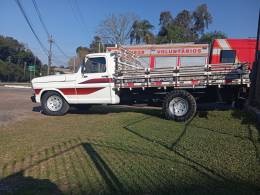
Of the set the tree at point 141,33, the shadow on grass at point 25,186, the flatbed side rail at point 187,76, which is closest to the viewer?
the shadow on grass at point 25,186

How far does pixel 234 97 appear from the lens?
10273mm

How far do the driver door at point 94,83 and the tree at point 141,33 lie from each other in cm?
4958

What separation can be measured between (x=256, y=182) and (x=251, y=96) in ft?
25.0

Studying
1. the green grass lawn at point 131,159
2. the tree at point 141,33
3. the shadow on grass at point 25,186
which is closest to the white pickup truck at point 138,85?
the green grass lawn at point 131,159

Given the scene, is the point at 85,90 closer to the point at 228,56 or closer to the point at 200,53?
the point at 200,53

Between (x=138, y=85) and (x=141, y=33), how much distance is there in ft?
171

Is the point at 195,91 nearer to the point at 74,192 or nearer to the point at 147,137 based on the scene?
the point at 147,137

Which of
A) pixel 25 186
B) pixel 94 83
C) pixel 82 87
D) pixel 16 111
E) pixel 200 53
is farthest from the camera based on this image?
pixel 200 53

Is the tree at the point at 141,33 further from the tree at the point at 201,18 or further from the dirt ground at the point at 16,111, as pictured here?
the dirt ground at the point at 16,111

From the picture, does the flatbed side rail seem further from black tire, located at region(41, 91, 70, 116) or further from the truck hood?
Answer: black tire, located at region(41, 91, 70, 116)

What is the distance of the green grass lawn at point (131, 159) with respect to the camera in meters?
4.17

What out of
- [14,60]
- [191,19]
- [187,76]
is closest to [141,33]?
[191,19]

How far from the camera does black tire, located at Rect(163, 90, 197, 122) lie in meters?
9.70

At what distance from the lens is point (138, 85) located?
1034 centimetres
